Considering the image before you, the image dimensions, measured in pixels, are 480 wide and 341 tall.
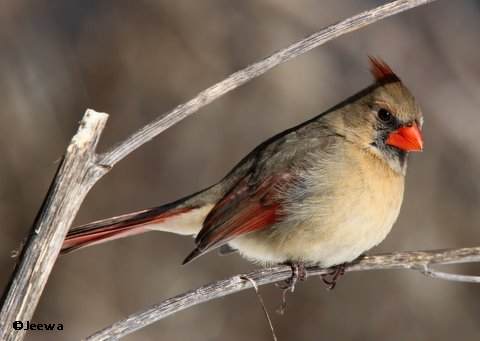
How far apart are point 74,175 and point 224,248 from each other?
1328mm

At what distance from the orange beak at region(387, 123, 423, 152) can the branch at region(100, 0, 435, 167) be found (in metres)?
0.78

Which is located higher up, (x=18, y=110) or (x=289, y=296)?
(x=18, y=110)

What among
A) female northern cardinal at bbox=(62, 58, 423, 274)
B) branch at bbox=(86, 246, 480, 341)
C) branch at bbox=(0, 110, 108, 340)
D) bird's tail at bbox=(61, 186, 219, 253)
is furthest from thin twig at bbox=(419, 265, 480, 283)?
branch at bbox=(0, 110, 108, 340)

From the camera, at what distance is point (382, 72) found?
3055 mm

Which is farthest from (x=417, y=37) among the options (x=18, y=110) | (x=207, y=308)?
(x=18, y=110)

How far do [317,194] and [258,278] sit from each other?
1.67 feet

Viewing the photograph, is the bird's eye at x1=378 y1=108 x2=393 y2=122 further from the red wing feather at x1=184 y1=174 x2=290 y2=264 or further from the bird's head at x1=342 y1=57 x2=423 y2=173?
the red wing feather at x1=184 y1=174 x2=290 y2=264

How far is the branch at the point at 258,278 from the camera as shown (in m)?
2.15

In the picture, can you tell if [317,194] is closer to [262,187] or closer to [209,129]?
[262,187]

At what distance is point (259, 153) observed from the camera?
3.25m

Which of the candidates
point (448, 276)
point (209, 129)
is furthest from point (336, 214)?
point (209, 129)

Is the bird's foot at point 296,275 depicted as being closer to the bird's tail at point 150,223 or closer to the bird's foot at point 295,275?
the bird's foot at point 295,275

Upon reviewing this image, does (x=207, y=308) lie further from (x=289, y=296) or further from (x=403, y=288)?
(x=403, y=288)

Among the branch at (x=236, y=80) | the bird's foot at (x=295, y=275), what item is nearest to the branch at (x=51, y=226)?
the branch at (x=236, y=80)
